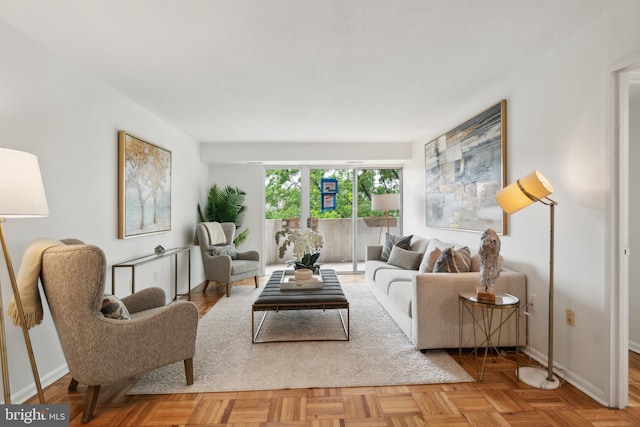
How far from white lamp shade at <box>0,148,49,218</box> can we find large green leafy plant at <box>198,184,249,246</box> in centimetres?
401

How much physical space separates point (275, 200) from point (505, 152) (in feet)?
13.7

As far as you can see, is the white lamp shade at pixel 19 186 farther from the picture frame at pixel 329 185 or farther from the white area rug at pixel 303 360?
the picture frame at pixel 329 185

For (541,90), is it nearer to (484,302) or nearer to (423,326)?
(484,302)

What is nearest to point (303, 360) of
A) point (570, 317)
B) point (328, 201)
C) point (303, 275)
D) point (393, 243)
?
point (303, 275)

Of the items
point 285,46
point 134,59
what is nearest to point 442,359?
point 285,46

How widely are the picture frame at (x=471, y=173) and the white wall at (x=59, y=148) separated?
359 centimetres

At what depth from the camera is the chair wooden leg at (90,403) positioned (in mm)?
1940

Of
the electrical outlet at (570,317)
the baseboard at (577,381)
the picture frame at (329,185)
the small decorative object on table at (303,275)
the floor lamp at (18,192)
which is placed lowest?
the baseboard at (577,381)

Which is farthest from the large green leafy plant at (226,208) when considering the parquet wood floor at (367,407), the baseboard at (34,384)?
the parquet wood floor at (367,407)

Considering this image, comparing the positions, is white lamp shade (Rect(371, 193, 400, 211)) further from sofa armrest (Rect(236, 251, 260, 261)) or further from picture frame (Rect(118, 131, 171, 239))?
picture frame (Rect(118, 131, 171, 239))

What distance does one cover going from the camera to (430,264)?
3438 mm

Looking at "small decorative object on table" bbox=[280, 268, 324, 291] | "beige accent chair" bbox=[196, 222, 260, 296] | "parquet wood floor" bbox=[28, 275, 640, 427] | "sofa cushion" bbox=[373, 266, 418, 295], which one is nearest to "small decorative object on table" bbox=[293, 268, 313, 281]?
"small decorative object on table" bbox=[280, 268, 324, 291]

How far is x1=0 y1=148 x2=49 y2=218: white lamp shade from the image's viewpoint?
1.54 meters

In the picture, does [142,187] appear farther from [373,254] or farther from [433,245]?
[433,245]
